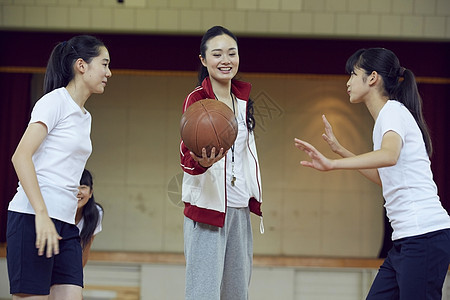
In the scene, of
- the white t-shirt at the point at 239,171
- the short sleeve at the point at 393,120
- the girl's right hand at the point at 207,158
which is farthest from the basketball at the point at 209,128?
the short sleeve at the point at 393,120

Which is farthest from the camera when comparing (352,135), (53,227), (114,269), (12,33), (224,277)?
(352,135)

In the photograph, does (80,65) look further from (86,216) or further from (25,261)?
(86,216)

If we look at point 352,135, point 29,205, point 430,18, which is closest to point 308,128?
point 352,135

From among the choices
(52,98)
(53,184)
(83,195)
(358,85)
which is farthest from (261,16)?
(53,184)

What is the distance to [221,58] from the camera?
2.63m

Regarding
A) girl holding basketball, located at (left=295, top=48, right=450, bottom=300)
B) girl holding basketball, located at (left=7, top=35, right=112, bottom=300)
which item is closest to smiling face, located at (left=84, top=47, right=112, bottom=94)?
girl holding basketball, located at (left=7, top=35, right=112, bottom=300)

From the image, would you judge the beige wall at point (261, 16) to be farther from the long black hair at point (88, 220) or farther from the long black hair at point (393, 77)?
the long black hair at point (393, 77)

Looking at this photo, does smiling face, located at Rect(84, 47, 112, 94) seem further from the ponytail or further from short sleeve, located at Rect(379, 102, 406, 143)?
the ponytail

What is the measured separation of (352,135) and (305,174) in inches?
26.3

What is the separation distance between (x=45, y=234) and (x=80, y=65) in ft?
2.44

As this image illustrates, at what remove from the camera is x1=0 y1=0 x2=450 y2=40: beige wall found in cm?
554

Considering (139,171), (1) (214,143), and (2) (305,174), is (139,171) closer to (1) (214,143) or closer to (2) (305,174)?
(2) (305,174)

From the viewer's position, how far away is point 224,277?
265 centimetres

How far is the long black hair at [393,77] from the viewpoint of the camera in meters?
2.63
